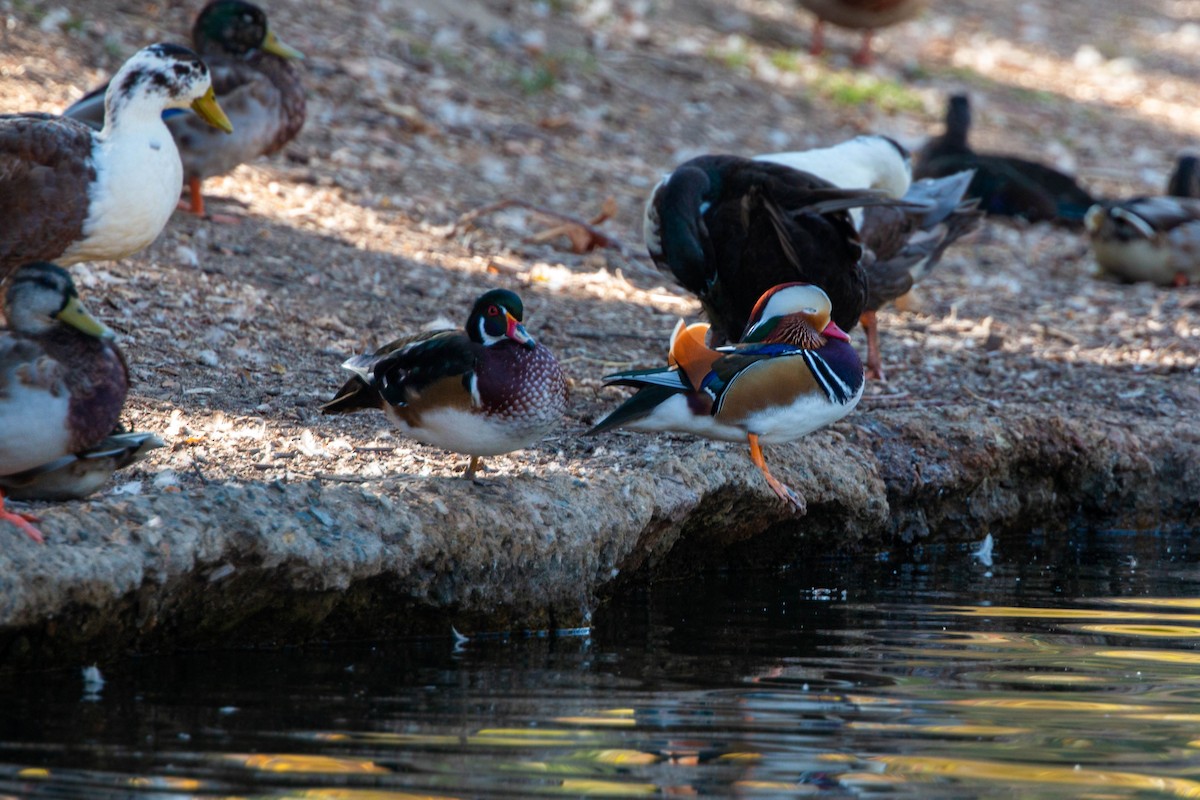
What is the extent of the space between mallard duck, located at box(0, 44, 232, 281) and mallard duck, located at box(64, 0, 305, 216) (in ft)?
5.15

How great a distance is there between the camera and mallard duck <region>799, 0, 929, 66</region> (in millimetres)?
13281

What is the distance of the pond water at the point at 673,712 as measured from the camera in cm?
309

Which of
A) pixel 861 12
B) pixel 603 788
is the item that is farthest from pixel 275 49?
pixel 861 12

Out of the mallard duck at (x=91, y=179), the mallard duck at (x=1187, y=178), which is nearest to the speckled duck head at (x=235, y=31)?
the mallard duck at (x=91, y=179)

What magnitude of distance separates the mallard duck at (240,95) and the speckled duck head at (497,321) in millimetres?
3462

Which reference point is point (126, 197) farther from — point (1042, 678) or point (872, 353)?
point (1042, 678)

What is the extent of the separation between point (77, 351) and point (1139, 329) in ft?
20.4

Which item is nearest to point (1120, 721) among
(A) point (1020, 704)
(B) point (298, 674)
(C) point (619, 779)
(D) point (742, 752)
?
(A) point (1020, 704)

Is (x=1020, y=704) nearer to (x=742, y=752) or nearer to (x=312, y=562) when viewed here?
(x=742, y=752)

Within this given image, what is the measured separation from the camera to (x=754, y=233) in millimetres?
5707

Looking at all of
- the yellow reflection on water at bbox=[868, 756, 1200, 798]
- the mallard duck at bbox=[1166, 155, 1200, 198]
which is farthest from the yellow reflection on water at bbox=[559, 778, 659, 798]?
the mallard duck at bbox=[1166, 155, 1200, 198]

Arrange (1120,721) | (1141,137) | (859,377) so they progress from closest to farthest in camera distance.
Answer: (1120,721)
(859,377)
(1141,137)

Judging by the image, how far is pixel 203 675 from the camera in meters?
3.72

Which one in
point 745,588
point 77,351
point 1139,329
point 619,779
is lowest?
point 619,779
